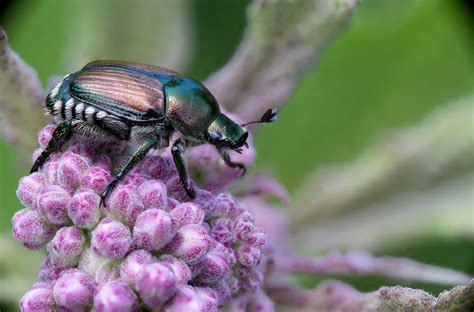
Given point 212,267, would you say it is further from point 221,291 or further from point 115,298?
point 115,298

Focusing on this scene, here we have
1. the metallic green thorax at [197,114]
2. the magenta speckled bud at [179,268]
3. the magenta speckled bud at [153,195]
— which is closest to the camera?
the magenta speckled bud at [179,268]

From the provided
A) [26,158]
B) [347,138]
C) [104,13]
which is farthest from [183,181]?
[347,138]

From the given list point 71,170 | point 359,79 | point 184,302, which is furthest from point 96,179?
point 359,79

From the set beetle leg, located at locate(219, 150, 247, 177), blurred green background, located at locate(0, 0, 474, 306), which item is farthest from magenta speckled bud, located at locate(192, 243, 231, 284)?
blurred green background, located at locate(0, 0, 474, 306)

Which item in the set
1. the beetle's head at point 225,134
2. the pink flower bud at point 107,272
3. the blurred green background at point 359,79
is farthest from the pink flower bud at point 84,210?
the blurred green background at point 359,79

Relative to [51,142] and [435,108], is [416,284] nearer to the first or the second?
[435,108]

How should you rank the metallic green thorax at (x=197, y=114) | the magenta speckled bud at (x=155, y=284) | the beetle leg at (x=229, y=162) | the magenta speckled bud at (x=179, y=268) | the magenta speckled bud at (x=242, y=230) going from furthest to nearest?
the beetle leg at (x=229, y=162) < the metallic green thorax at (x=197, y=114) < the magenta speckled bud at (x=242, y=230) < the magenta speckled bud at (x=179, y=268) < the magenta speckled bud at (x=155, y=284)

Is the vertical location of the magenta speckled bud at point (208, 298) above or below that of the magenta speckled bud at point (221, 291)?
below

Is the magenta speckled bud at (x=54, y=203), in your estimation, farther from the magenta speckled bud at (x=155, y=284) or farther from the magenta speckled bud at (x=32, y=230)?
the magenta speckled bud at (x=155, y=284)
